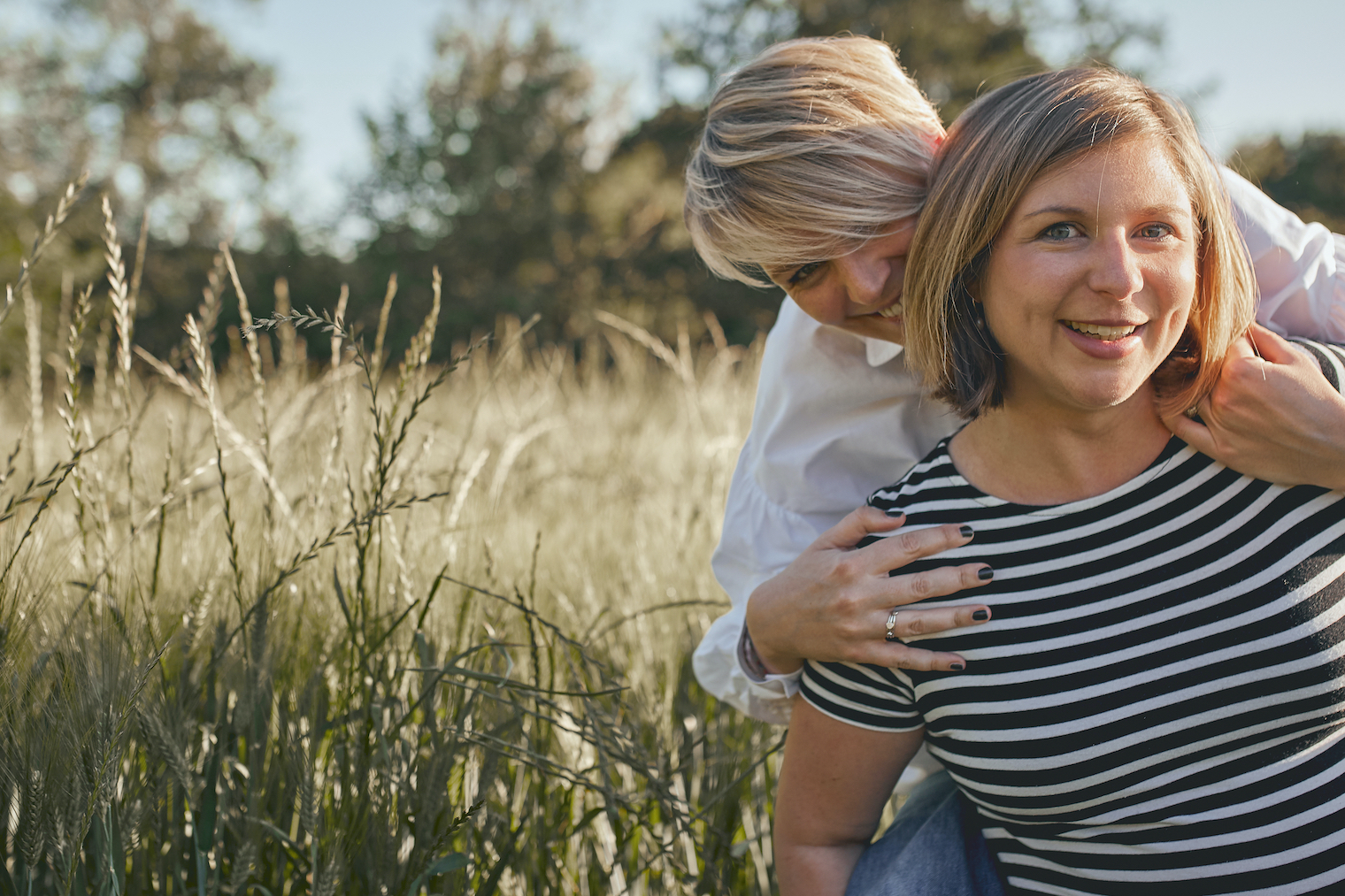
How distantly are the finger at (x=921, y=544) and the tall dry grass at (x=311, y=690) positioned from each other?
1.31 feet

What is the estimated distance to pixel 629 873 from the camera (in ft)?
5.36

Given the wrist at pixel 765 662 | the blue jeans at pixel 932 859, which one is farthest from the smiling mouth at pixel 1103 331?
the blue jeans at pixel 932 859

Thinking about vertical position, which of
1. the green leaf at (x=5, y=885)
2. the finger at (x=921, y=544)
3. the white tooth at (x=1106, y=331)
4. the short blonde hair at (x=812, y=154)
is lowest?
the green leaf at (x=5, y=885)

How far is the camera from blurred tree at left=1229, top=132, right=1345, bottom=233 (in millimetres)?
15922

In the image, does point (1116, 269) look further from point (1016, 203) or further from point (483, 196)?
point (483, 196)

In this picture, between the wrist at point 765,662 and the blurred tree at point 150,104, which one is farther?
the blurred tree at point 150,104

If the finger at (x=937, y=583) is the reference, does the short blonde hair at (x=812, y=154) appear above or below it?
above

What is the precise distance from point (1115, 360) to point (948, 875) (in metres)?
0.84

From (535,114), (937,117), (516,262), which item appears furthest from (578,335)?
(937,117)

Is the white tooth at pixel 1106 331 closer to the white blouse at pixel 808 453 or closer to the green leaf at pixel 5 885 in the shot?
the white blouse at pixel 808 453

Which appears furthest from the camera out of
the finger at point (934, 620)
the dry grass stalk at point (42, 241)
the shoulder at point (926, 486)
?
the shoulder at point (926, 486)

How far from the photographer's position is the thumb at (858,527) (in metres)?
1.41

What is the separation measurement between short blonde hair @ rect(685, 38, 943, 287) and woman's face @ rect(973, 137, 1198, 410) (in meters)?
0.31

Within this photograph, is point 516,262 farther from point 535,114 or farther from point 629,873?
point 629,873
